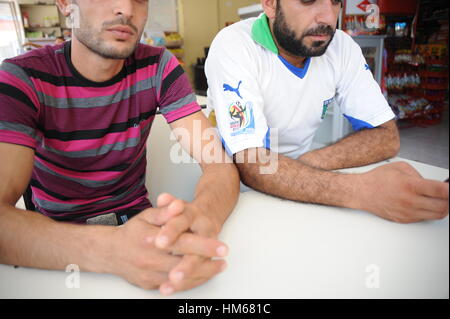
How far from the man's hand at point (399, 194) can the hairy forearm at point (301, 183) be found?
3 cm

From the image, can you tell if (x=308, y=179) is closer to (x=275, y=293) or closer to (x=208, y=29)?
(x=275, y=293)

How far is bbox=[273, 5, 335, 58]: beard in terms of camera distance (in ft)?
3.06

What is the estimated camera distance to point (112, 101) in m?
0.82

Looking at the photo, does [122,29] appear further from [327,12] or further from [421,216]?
[421,216]

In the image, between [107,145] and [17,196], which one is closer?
[17,196]

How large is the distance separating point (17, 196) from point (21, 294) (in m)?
0.22

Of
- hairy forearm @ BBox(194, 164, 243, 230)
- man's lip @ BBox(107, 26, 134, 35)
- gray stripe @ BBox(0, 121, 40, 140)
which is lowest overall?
hairy forearm @ BBox(194, 164, 243, 230)

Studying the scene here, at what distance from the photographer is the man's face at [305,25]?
888 millimetres

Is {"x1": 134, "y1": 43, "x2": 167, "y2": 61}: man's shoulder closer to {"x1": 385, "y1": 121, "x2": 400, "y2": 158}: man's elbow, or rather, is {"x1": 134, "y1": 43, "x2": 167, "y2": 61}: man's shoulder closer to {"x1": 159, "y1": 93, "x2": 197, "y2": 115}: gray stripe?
{"x1": 159, "y1": 93, "x2": 197, "y2": 115}: gray stripe

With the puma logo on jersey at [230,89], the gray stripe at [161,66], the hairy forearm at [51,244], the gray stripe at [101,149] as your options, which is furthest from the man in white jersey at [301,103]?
the hairy forearm at [51,244]

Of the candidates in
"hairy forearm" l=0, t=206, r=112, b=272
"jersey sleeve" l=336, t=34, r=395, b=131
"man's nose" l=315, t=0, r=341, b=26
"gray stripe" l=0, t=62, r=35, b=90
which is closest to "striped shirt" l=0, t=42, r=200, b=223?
"gray stripe" l=0, t=62, r=35, b=90

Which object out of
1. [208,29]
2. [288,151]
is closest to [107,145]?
[288,151]

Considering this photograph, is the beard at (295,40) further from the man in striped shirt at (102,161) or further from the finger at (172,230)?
the finger at (172,230)
